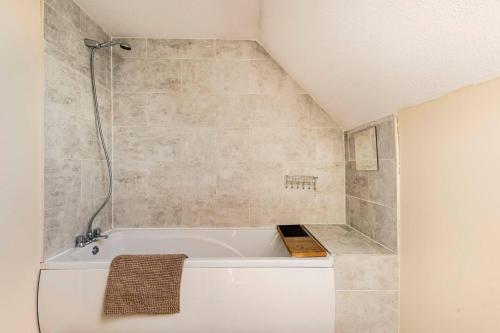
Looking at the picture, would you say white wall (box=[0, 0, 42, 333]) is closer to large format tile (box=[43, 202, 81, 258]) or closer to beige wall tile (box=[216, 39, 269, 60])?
large format tile (box=[43, 202, 81, 258])

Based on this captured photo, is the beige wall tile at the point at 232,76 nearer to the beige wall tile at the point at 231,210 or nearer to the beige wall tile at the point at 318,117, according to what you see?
the beige wall tile at the point at 318,117

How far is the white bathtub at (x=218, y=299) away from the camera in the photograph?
4.16 ft

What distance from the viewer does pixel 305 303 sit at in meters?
1.28

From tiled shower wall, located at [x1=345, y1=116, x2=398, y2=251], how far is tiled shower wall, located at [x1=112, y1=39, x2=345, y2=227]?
290 millimetres

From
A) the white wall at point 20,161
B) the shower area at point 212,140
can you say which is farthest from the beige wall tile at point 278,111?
the white wall at point 20,161

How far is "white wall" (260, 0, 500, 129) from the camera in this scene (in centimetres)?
79

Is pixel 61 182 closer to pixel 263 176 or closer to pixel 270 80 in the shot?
pixel 263 176

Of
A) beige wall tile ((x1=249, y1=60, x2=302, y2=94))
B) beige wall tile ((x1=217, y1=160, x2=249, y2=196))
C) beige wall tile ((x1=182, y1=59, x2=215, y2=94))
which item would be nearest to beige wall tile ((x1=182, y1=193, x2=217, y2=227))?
beige wall tile ((x1=217, y1=160, x2=249, y2=196))

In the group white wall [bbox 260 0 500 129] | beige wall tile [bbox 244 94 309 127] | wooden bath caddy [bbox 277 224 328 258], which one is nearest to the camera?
white wall [bbox 260 0 500 129]

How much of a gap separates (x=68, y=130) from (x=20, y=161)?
40 centimetres

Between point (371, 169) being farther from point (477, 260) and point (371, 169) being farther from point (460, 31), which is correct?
point (460, 31)

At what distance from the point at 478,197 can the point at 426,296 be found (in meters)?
0.56

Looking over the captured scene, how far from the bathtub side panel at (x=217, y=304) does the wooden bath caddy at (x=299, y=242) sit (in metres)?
0.13

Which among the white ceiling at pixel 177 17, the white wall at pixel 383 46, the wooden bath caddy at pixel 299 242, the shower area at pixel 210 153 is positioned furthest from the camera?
the shower area at pixel 210 153
